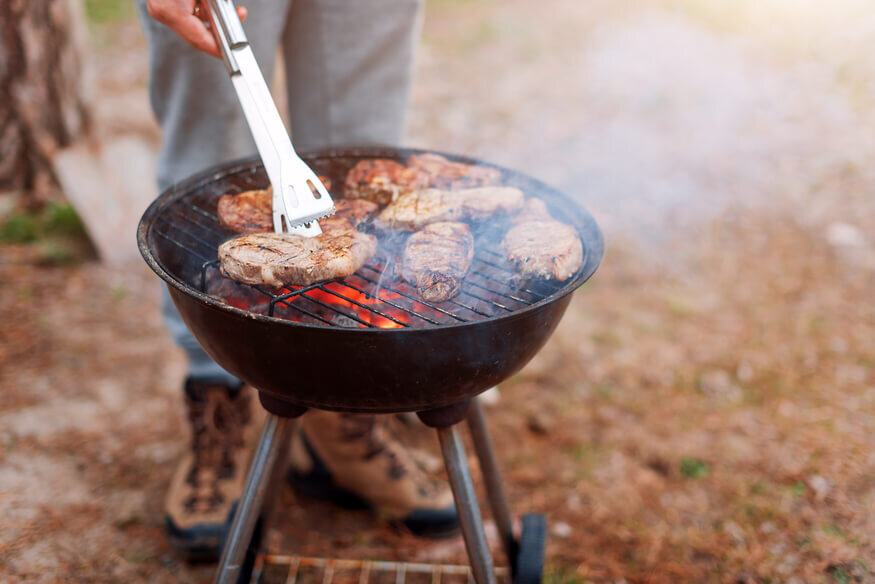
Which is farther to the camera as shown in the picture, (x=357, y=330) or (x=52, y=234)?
(x=52, y=234)

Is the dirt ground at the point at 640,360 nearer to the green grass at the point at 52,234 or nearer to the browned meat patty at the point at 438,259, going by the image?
the green grass at the point at 52,234

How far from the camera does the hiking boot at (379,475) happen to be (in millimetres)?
2363

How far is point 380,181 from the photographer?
1.81 m

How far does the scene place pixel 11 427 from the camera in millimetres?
2639

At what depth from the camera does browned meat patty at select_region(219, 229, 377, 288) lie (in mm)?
1409

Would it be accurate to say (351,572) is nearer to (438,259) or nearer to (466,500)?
(466,500)

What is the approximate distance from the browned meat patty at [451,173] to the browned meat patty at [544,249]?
0.83ft

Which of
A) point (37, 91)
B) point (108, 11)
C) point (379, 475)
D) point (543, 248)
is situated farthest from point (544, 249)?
point (108, 11)

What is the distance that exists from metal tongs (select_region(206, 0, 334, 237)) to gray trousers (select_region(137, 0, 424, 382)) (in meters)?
0.57

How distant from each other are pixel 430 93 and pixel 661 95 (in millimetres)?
2073

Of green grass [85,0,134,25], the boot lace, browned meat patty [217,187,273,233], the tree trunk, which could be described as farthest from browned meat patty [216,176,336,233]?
green grass [85,0,134,25]

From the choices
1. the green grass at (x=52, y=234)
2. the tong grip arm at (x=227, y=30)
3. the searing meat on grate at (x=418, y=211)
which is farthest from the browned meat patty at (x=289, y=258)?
the green grass at (x=52, y=234)

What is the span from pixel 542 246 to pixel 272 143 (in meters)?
0.68

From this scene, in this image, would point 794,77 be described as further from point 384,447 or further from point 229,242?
point 229,242
